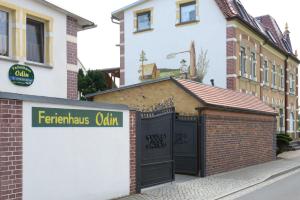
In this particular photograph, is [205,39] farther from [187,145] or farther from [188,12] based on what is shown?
[187,145]

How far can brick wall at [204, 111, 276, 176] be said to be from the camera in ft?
48.7

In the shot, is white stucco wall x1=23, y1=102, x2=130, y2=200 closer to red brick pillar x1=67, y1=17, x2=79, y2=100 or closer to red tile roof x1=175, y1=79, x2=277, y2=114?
red tile roof x1=175, y1=79, x2=277, y2=114

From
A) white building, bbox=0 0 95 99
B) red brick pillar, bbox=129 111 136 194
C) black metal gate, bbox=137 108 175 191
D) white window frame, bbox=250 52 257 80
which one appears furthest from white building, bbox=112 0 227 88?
red brick pillar, bbox=129 111 136 194

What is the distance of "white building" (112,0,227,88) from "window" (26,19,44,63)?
13.4 m

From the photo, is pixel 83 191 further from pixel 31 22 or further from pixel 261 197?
pixel 31 22

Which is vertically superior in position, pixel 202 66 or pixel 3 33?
pixel 202 66

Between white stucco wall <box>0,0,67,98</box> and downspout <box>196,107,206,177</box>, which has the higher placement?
white stucco wall <box>0,0,67,98</box>

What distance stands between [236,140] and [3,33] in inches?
344

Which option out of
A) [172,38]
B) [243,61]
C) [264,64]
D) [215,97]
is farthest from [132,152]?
[264,64]

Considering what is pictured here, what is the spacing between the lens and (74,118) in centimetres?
913

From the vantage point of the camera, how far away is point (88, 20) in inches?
618

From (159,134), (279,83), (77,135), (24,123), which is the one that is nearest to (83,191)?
(77,135)

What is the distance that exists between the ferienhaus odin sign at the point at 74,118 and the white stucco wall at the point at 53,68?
4.09 metres

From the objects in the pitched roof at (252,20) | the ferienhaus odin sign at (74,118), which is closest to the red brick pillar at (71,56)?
→ the ferienhaus odin sign at (74,118)
